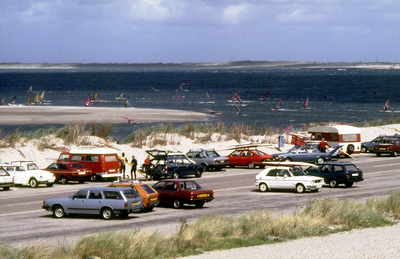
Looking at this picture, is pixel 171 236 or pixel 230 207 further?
pixel 230 207

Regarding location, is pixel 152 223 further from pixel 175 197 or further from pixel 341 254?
pixel 341 254

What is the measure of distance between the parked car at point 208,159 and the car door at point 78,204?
57.1 feet

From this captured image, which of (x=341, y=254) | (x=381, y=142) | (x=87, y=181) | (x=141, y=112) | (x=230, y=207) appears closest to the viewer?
(x=341, y=254)

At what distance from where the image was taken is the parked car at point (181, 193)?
2492 cm

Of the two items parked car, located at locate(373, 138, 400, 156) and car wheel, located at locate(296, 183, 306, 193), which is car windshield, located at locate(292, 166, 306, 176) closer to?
car wheel, located at locate(296, 183, 306, 193)

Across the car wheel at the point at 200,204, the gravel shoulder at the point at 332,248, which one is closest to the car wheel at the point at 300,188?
the car wheel at the point at 200,204

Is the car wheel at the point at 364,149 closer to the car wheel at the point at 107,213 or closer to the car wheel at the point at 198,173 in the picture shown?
the car wheel at the point at 198,173

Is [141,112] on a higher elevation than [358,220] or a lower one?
higher

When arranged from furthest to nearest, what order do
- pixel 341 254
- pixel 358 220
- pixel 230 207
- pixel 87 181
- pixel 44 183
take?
pixel 87 181
pixel 44 183
pixel 230 207
pixel 358 220
pixel 341 254

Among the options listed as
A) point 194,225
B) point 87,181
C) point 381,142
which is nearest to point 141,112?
point 381,142

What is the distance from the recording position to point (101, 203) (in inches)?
883

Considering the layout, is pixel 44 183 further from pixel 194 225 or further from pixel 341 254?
pixel 341 254

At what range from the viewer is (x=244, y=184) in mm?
32875

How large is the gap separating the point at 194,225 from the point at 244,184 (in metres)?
14.3
